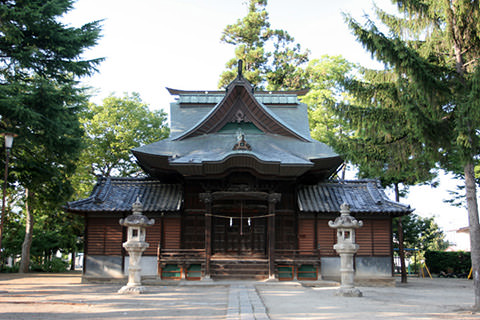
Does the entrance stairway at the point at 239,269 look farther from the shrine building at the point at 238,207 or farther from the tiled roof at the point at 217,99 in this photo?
the tiled roof at the point at 217,99

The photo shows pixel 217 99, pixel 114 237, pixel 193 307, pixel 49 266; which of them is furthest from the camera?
pixel 49 266

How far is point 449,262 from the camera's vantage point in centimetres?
2808

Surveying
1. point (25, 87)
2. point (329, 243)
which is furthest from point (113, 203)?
point (329, 243)

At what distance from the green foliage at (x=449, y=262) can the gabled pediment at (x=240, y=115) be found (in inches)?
607

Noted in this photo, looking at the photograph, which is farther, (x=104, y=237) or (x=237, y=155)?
(x=104, y=237)

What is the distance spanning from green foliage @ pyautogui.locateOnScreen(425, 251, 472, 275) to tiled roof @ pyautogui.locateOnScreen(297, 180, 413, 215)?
1172 centimetres

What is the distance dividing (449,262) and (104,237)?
22.7 meters

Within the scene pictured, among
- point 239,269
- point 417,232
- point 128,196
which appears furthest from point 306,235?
point 417,232

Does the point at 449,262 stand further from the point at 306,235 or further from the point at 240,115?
the point at 240,115

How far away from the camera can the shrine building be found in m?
17.6

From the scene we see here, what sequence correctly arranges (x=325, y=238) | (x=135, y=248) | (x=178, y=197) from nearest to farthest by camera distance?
(x=135, y=248) → (x=325, y=238) → (x=178, y=197)

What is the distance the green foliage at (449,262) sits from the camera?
2758 cm

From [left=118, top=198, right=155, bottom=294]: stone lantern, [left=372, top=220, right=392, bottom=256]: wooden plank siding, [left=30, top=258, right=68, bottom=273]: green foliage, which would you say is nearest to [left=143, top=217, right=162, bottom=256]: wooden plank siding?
[left=118, top=198, right=155, bottom=294]: stone lantern

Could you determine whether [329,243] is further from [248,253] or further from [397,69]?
[397,69]
